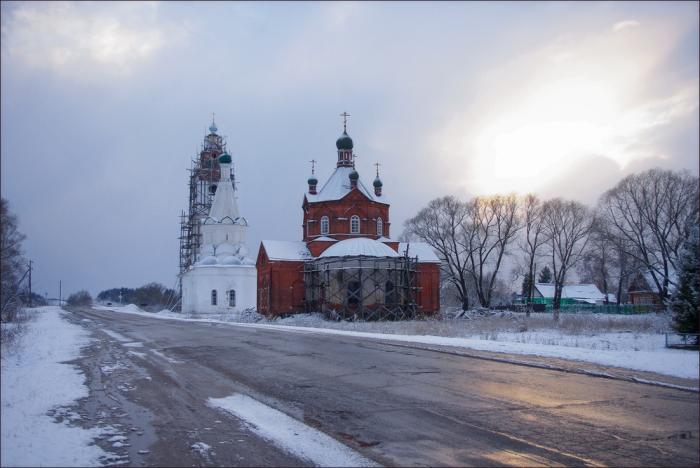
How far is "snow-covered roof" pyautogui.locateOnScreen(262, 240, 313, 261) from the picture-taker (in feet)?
147

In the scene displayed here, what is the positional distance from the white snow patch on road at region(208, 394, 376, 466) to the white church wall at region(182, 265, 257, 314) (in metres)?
50.9

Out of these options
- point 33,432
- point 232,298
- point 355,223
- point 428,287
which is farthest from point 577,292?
point 33,432

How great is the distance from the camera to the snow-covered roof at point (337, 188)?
47.0 metres

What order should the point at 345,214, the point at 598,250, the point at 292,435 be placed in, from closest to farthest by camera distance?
the point at 292,435 → the point at 345,214 → the point at 598,250

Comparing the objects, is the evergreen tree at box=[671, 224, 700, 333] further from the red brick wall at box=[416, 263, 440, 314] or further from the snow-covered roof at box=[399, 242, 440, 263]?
the snow-covered roof at box=[399, 242, 440, 263]

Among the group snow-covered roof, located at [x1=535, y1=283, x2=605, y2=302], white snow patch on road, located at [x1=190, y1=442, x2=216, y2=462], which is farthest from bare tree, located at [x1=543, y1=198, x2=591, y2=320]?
white snow patch on road, located at [x1=190, y1=442, x2=216, y2=462]

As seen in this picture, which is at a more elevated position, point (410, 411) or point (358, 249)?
point (358, 249)

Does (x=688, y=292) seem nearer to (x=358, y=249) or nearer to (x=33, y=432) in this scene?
(x=33, y=432)

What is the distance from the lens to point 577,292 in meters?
75.2

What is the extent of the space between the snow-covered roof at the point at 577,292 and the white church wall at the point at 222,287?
40082 millimetres

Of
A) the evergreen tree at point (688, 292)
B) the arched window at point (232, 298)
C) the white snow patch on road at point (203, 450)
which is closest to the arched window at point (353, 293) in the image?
the arched window at point (232, 298)

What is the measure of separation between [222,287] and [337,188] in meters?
19.4

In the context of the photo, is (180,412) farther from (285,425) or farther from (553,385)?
(553,385)

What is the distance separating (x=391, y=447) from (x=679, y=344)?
3.54m
